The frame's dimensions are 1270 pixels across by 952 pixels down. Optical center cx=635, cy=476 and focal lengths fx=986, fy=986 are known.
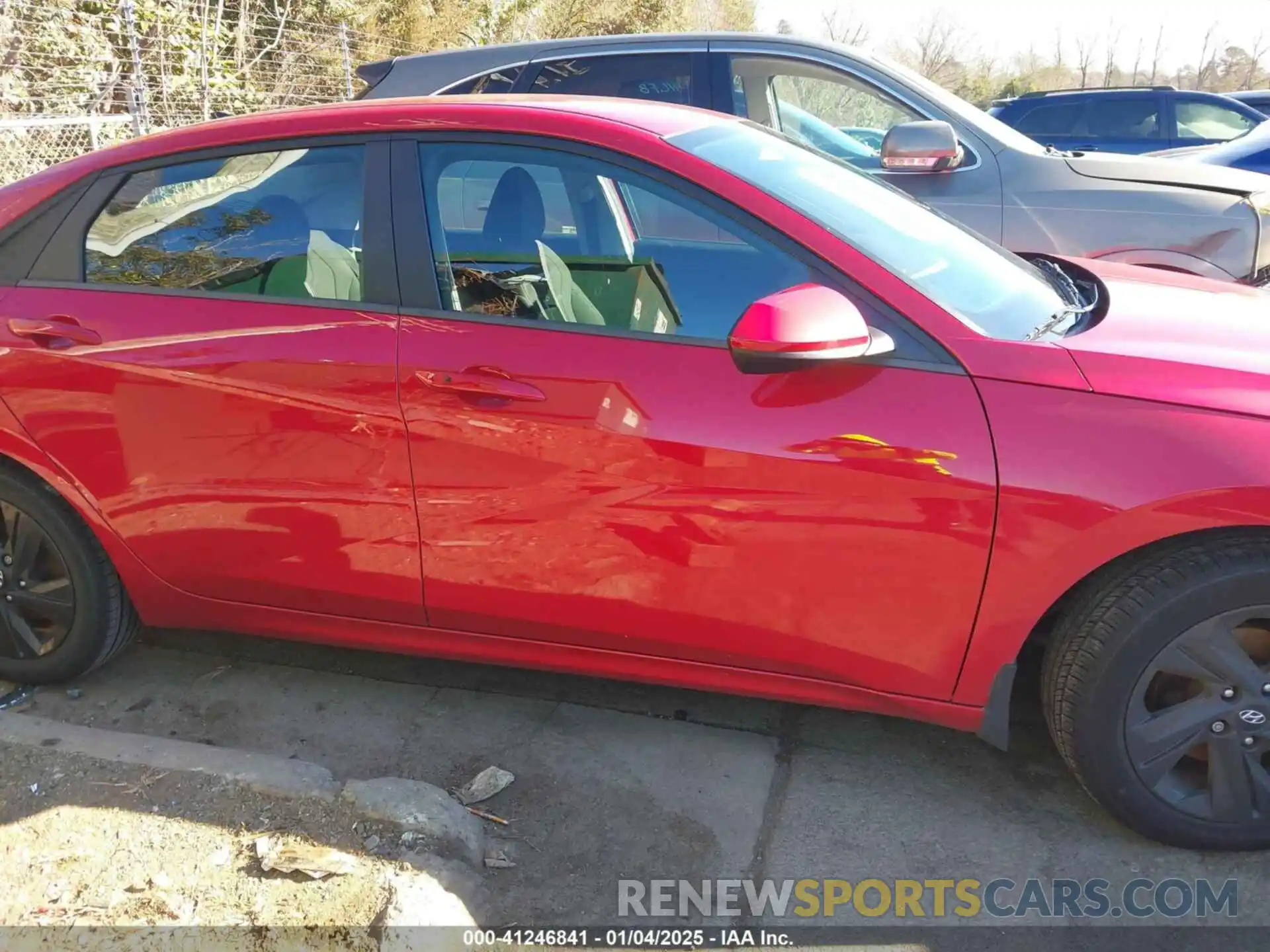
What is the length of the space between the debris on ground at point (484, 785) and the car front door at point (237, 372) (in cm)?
47

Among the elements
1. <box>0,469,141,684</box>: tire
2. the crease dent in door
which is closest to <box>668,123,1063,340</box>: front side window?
the crease dent in door

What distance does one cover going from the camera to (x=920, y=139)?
4.35 meters

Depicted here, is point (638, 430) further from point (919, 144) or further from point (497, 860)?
point (919, 144)

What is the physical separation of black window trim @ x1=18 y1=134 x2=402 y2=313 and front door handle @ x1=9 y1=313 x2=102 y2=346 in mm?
105

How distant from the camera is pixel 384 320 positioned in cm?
245

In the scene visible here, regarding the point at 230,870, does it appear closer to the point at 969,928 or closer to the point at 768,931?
the point at 768,931

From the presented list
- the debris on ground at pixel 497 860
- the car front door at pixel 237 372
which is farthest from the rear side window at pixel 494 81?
the debris on ground at pixel 497 860

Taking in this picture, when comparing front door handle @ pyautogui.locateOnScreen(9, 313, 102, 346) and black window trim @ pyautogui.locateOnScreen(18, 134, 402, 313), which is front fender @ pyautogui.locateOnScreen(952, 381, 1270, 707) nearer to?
black window trim @ pyautogui.locateOnScreen(18, 134, 402, 313)

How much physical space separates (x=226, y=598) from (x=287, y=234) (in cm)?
105

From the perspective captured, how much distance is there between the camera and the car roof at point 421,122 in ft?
8.10

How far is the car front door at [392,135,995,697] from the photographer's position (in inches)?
84.9

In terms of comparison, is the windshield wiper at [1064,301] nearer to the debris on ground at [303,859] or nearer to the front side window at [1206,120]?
the debris on ground at [303,859]

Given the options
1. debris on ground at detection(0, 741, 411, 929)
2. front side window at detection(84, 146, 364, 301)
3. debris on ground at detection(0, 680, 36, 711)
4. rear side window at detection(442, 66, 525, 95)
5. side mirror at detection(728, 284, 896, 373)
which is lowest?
debris on ground at detection(0, 680, 36, 711)

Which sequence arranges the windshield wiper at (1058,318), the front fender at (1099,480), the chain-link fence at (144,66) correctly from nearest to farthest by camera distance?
the front fender at (1099,480)
the windshield wiper at (1058,318)
the chain-link fence at (144,66)
